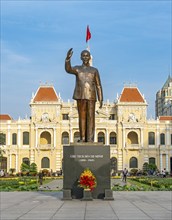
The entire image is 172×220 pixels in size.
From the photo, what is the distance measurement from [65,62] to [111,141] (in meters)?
60.6

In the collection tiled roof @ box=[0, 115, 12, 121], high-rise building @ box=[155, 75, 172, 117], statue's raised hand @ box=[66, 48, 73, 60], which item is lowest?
statue's raised hand @ box=[66, 48, 73, 60]

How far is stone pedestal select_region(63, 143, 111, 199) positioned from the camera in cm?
1647

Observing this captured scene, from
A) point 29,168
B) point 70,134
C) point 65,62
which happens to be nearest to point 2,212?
point 65,62

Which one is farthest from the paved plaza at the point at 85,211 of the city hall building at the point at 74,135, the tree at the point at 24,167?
the city hall building at the point at 74,135

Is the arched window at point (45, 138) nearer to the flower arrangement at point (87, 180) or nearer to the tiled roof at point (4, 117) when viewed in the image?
the tiled roof at point (4, 117)

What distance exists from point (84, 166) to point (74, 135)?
59489mm

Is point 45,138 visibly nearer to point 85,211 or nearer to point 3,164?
point 3,164

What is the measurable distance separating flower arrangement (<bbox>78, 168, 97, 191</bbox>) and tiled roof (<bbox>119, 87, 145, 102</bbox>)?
6211 centimetres

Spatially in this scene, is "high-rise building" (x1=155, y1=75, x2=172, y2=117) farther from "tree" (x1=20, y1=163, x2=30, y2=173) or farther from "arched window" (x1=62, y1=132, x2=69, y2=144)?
"tree" (x1=20, y1=163, x2=30, y2=173)

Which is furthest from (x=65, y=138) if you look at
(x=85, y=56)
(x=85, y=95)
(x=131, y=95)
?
(x=85, y=95)

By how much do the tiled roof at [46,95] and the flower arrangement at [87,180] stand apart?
201 feet

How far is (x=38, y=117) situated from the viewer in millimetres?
75625

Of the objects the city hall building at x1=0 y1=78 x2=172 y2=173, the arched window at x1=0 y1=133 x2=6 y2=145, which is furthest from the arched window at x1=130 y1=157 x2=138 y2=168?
the arched window at x1=0 y1=133 x2=6 y2=145

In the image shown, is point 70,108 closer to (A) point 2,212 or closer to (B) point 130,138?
(B) point 130,138
